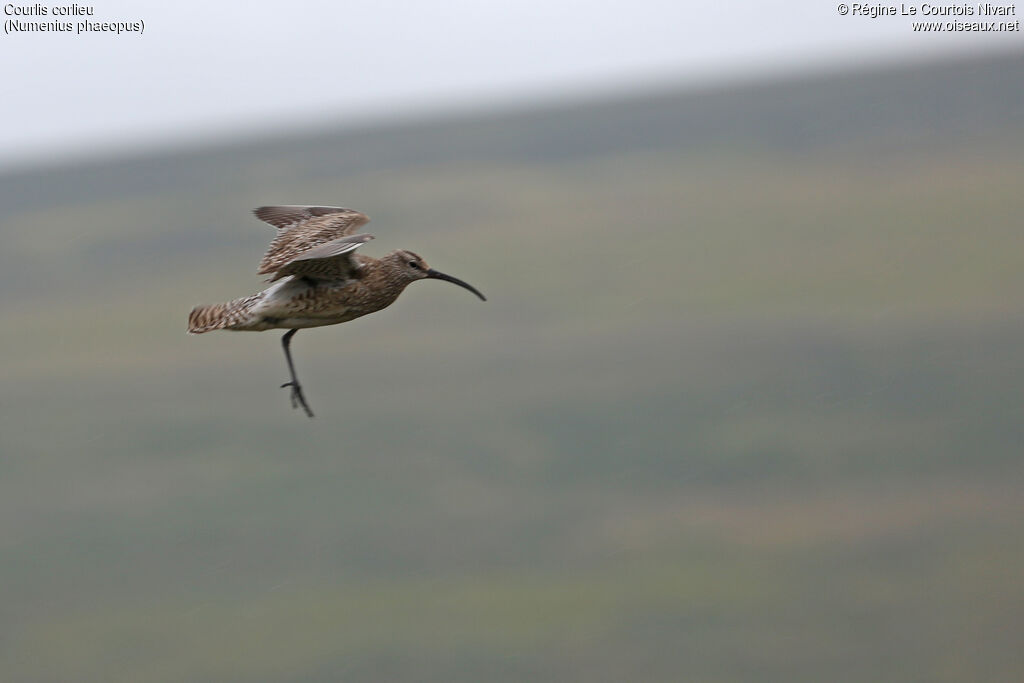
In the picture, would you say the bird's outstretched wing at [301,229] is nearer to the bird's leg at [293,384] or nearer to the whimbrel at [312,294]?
the whimbrel at [312,294]

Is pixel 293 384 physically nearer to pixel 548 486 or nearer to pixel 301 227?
pixel 301 227

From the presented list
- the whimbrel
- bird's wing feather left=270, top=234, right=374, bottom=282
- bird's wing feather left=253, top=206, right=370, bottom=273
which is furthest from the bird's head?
bird's wing feather left=253, top=206, right=370, bottom=273

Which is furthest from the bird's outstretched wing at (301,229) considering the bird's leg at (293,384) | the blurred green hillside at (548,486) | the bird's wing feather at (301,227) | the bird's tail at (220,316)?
the blurred green hillside at (548,486)

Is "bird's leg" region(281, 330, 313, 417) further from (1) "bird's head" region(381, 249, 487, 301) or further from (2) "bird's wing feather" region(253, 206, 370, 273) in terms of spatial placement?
(1) "bird's head" region(381, 249, 487, 301)

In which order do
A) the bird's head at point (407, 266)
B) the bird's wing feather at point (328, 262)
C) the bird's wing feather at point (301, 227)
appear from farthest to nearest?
1. the bird's wing feather at point (301, 227)
2. the bird's head at point (407, 266)
3. the bird's wing feather at point (328, 262)

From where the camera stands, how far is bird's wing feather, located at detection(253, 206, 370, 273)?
44.9ft

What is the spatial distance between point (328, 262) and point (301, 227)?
158 centimetres

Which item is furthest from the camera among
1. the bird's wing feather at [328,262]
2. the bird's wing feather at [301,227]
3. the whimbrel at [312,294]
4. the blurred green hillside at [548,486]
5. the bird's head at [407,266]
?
the blurred green hillside at [548,486]

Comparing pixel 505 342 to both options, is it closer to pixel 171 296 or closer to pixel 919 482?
pixel 171 296

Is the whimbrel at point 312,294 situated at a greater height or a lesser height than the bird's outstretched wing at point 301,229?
lesser

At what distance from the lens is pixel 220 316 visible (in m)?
13.3

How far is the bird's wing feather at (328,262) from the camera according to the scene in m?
12.1

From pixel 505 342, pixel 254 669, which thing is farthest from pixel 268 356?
pixel 254 669

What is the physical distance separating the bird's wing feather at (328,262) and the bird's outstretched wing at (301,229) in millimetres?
27
